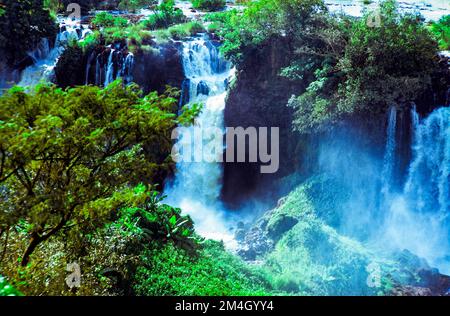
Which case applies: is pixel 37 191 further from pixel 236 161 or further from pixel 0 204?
pixel 236 161

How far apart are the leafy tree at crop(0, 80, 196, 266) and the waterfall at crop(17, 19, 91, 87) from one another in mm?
14372

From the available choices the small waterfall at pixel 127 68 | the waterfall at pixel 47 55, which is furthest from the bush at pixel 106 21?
the small waterfall at pixel 127 68

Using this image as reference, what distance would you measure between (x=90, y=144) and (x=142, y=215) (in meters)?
5.62

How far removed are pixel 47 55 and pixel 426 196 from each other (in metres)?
17.9

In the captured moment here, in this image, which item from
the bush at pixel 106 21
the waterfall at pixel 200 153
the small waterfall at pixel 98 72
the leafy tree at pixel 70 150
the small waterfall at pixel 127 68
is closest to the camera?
the leafy tree at pixel 70 150

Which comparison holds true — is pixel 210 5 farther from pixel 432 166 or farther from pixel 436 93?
pixel 432 166

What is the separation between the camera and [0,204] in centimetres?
644

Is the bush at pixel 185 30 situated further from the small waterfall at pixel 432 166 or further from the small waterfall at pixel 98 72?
the small waterfall at pixel 432 166

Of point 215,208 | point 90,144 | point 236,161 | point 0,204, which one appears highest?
point 90,144

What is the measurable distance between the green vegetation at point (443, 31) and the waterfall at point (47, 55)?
610 inches

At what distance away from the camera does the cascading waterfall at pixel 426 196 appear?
14.3m
